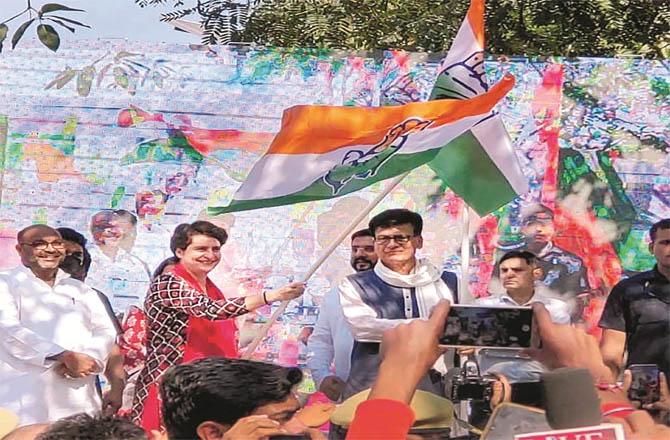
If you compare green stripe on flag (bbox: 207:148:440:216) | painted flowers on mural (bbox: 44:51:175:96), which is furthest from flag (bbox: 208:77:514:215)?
painted flowers on mural (bbox: 44:51:175:96)

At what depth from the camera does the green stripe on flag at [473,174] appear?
494 centimetres

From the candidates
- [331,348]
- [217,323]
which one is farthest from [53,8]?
[331,348]

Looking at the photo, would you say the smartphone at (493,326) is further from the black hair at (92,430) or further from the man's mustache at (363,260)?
the man's mustache at (363,260)

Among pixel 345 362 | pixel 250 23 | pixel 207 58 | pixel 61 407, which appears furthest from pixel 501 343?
pixel 250 23

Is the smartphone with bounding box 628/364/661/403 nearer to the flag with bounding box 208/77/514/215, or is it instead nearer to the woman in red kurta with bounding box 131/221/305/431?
the flag with bounding box 208/77/514/215

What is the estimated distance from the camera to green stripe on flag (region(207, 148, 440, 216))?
183 inches

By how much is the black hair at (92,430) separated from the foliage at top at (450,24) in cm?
539

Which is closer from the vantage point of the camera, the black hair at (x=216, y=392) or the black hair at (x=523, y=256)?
the black hair at (x=216, y=392)

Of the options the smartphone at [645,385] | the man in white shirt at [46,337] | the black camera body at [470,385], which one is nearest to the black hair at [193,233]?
the man in white shirt at [46,337]

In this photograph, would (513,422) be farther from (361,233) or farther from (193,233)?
(361,233)

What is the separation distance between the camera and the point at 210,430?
7.02 feet

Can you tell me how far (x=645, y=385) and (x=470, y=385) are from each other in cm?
68

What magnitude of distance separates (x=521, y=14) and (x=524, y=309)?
4726mm

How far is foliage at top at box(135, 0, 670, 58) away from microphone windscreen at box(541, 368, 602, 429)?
5.44 m
